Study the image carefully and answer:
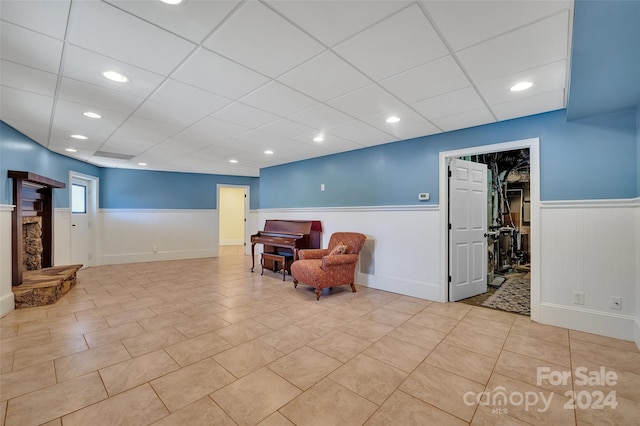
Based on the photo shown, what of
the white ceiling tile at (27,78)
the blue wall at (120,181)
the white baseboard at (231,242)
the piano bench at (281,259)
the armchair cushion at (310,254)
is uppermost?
the white ceiling tile at (27,78)

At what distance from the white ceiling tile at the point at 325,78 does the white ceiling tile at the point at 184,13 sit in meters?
0.69

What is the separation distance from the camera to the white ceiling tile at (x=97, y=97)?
2373mm

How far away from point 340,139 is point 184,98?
2.19 meters

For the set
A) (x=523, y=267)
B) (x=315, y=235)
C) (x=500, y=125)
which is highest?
(x=500, y=125)

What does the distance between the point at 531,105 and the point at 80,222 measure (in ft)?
26.3

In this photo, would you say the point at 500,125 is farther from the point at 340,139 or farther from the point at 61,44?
the point at 61,44

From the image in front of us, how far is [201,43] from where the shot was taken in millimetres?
1789

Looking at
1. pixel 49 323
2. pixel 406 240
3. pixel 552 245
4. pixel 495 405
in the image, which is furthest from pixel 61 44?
pixel 552 245

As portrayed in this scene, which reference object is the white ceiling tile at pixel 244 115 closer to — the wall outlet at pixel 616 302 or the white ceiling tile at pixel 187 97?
the white ceiling tile at pixel 187 97

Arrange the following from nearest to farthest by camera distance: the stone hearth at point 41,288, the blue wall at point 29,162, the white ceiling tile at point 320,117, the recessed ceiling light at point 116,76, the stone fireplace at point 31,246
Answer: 1. the recessed ceiling light at point 116,76
2. the white ceiling tile at point 320,117
3. the blue wall at point 29,162
4. the stone hearth at point 41,288
5. the stone fireplace at point 31,246

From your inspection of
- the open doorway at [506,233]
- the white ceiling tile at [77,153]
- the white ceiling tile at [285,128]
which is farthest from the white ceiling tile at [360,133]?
the white ceiling tile at [77,153]

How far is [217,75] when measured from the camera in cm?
220

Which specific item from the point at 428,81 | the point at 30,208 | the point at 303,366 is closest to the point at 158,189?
the point at 30,208

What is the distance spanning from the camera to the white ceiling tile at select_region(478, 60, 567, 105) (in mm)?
2125
